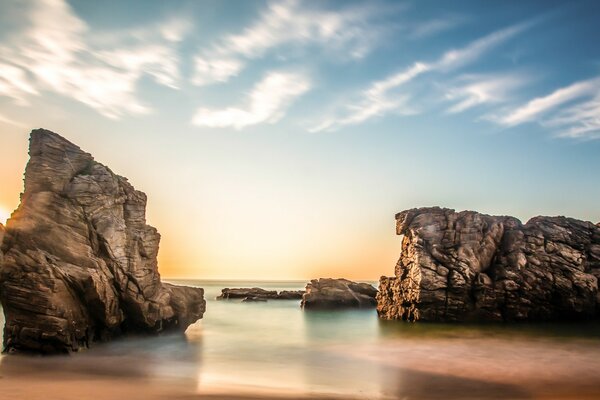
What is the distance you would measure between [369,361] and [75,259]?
1628 cm

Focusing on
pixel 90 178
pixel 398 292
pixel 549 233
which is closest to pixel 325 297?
pixel 398 292

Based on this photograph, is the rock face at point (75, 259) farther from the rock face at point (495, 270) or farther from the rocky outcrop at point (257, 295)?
the rocky outcrop at point (257, 295)

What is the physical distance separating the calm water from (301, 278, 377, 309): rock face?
27277 mm

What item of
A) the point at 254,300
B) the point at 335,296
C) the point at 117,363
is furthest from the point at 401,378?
the point at 254,300

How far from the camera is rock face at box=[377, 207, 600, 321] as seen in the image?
40719mm

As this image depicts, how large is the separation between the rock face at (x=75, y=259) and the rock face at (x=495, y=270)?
25.0m

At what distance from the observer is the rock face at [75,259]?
19.9 metres

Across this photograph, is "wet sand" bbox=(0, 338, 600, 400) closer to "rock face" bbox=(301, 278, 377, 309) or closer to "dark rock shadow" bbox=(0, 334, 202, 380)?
"dark rock shadow" bbox=(0, 334, 202, 380)

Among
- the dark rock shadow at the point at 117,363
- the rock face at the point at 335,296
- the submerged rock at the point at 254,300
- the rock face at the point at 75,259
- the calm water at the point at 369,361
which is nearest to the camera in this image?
the calm water at the point at 369,361

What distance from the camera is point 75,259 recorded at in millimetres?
22328

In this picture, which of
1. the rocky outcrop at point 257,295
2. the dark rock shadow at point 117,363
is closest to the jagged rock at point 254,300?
the rocky outcrop at point 257,295

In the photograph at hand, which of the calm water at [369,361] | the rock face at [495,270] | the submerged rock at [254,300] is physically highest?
the rock face at [495,270]

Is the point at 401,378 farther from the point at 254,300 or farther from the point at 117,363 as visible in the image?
the point at 254,300

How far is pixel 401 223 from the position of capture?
48250mm
